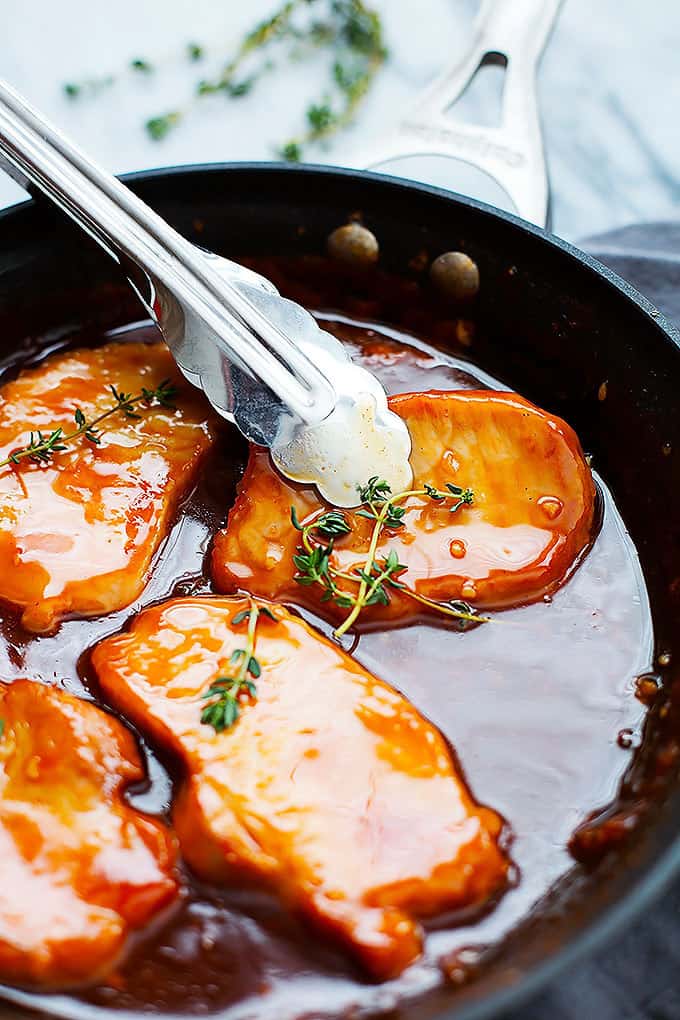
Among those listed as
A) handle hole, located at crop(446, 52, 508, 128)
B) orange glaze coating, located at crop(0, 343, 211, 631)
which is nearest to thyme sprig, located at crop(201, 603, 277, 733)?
orange glaze coating, located at crop(0, 343, 211, 631)

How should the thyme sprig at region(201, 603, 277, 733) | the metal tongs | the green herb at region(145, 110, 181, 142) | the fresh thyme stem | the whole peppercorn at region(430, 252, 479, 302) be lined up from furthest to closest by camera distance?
1. the green herb at region(145, 110, 181, 142)
2. the whole peppercorn at region(430, 252, 479, 302)
3. the metal tongs
4. the fresh thyme stem
5. the thyme sprig at region(201, 603, 277, 733)

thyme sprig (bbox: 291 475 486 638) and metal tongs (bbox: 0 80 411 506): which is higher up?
metal tongs (bbox: 0 80 411 506)

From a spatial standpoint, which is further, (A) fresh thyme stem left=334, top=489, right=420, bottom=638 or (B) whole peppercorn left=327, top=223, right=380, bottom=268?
(B) whole peppercorn left=327, top=223, right=380, bottom=268

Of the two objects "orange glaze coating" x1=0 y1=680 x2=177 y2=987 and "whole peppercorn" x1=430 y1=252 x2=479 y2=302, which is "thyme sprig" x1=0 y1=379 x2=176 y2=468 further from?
"whole peppercorn" x1=430 y1=252 x2=479 y2=302

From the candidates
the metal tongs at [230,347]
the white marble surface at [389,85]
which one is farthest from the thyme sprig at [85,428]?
the white marble surface at [389,85]

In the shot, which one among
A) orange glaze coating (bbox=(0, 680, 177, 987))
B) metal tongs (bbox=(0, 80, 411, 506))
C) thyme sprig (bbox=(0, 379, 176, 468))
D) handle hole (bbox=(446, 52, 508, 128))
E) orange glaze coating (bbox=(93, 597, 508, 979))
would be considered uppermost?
handle hole (bbox=(446, 52, 508, 128))

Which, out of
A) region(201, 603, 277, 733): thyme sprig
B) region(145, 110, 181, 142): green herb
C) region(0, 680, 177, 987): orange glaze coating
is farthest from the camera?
region(145, 110, 181, 142): green herb

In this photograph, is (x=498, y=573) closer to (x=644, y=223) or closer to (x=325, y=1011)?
(x=325, y=1011)
